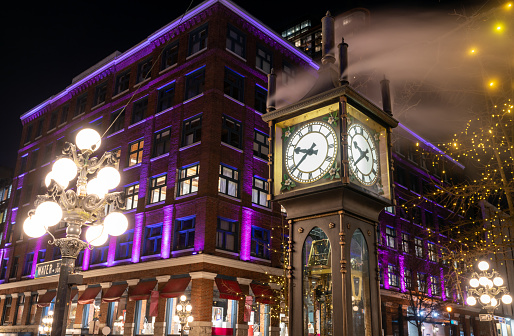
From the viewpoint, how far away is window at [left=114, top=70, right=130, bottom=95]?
33.2 m

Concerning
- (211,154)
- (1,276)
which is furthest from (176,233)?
(1,276)

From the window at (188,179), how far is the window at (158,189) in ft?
5.15

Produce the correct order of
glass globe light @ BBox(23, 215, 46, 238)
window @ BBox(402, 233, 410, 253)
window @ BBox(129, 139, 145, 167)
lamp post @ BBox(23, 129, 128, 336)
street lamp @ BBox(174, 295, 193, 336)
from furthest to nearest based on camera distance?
window @ BBox(402, 233, 410, 253) → window @ BBox(129, 139, 145, 167) → street lamp @ BBox(174, 295, 193, 336) → glass globe light @ BBox(23, 215, 46, 238) → lamp post @ BBox(23, 129, 128, 336)

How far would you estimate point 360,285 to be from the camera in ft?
16.9

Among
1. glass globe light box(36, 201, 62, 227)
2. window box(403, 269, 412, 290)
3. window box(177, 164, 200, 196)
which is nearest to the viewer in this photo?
glass globe light box(36, 201, 62, 227)

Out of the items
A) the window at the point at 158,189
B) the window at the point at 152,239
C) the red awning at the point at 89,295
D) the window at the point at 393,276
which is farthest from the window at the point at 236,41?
the window at the point at 393,276

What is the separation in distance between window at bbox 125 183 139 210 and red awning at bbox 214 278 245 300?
28.3 feet

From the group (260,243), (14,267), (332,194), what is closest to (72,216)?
(332,194)

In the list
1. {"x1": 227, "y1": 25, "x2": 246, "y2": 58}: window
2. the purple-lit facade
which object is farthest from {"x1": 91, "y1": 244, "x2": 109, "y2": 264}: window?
{"x1": 227, "y1": 25, "x2": 246, "y2": 58}: window

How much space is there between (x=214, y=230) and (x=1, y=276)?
26.2 m

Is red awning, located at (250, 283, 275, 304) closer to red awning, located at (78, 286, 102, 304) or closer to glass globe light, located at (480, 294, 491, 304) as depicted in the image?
red awning, located at (78, 286, 102, 304)

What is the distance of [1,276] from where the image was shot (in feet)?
129

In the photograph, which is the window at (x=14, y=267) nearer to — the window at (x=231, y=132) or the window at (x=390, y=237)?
the window at (x=231, y=132)

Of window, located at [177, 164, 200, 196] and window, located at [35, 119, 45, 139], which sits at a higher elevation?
window, located at [35, 119, 45, 139]
